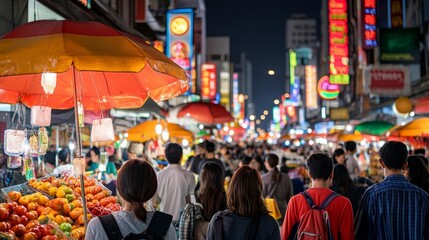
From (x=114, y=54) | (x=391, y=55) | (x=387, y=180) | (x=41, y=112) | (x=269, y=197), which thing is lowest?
(x=269, y=197)

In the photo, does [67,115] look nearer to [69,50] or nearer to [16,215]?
[16,215]

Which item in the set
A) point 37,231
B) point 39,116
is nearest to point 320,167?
point 37,231

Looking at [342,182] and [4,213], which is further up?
[342,182]

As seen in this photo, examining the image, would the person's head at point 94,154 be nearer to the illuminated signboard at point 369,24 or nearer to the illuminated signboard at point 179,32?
the illuminated signboard at point 179,32

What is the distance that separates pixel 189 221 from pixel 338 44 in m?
31.8

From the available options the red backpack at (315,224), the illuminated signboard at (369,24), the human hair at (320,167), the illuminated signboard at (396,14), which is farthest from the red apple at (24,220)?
the illuminated signboard at (396,14)

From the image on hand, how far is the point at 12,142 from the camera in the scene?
20.2 ft

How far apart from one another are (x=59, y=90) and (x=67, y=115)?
131 inches

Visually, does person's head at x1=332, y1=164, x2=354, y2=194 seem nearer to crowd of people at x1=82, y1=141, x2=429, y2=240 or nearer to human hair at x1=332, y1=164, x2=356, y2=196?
human hair at x1=332, y1=164, x2=356, y2=196

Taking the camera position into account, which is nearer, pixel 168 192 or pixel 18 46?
pixel 18 46

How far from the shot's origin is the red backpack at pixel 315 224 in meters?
4.79

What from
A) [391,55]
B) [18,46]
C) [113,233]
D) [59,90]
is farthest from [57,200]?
[391,55]

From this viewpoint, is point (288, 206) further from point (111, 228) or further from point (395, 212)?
point (111, 228)

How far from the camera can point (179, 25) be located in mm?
29312
